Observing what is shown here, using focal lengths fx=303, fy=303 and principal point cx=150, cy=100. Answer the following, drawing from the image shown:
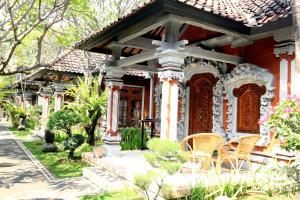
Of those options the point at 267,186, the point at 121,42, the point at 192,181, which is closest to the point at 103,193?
the point at 192,181

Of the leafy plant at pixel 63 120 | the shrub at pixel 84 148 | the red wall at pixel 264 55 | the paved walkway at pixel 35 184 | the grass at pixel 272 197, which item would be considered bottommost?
the paved walkway at pixel 35 184

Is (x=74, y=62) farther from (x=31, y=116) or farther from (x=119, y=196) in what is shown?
(x=119, y=196)

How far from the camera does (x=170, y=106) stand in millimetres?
6375

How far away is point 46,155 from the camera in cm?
1111

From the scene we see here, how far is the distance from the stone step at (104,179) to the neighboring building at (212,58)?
1402mm

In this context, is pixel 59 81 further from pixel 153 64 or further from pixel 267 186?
pixel 267 186

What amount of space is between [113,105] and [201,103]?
2.71m

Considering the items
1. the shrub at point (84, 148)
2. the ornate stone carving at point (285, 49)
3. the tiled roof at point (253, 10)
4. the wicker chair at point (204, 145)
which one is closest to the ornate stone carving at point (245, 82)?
the ornate stone carving at point (285, 49)

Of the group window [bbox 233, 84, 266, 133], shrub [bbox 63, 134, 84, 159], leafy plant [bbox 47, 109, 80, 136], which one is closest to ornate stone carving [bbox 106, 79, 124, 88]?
leafy plant [bbox 47, 109, 80, 136]

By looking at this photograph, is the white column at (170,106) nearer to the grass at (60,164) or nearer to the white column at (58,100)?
the grass at (60,164)

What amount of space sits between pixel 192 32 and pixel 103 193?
553 centimetres

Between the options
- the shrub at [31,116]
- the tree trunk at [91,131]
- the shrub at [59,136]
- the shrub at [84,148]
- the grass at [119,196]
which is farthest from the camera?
the shrub at [31,116]

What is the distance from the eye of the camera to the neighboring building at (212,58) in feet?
20.8

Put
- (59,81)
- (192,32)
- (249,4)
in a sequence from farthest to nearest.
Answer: (59,81) < (192,32) < (249,4)
